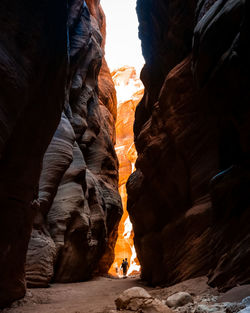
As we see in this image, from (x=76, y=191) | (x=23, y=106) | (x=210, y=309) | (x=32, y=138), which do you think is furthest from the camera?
(x=76, y=191)

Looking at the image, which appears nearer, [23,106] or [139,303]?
[23,106]

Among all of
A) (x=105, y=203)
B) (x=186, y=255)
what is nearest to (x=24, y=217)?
(x=186, y=255)

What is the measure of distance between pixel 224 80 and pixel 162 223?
21.7 feet

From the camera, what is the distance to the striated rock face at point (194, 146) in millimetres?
5809

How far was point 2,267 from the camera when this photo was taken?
5.23 meters

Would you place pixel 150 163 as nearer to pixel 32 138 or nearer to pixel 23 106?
pixel 32 138

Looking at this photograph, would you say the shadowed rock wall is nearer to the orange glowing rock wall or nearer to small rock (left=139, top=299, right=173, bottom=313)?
small rock (left=139, top=299, right=173, bottom=313)

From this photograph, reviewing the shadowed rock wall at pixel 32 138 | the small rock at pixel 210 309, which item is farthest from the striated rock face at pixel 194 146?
the shadowed rock wall at pixel 32 138

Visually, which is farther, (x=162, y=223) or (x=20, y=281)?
(x=162, y=223)

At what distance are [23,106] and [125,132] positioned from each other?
45.4 m

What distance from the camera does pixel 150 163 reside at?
11438 mm

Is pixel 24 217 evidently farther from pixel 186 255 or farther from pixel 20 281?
pixel 186 255

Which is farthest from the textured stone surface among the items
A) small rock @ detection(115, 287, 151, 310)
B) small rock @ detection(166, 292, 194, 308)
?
small rock @ detection(166, 292, 194, 308)

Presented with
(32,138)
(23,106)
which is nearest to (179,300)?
(32,138)
